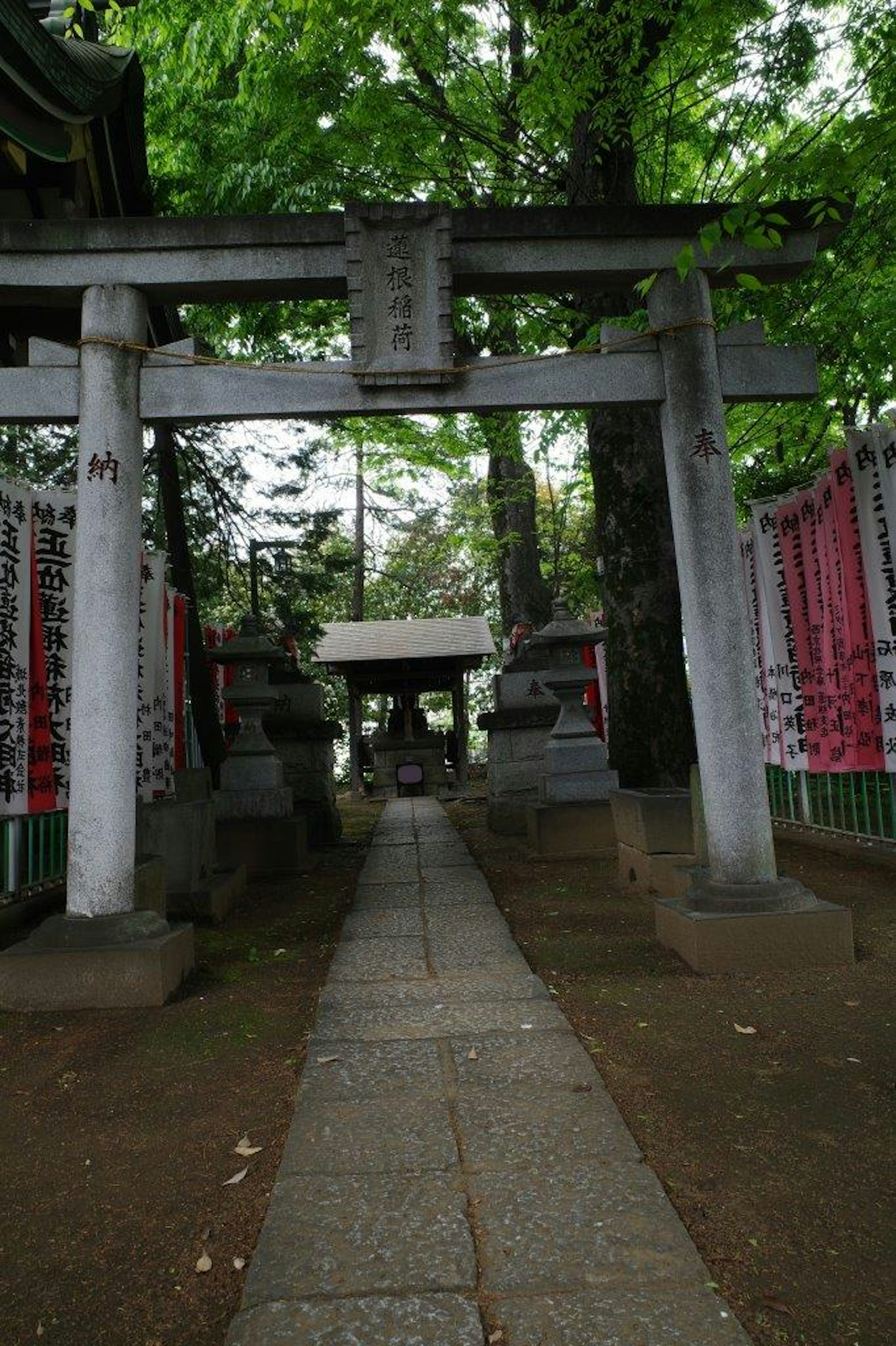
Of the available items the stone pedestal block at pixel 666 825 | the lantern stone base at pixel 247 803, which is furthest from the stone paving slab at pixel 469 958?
the lantern stone base at pixel 247 803

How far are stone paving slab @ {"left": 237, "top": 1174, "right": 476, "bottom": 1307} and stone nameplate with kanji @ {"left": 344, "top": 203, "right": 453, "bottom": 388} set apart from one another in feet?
13.4

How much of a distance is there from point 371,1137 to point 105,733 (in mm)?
2690

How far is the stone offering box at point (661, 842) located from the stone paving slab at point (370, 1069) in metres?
2.81

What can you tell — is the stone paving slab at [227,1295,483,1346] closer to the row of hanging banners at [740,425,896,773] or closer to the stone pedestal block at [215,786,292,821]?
the row of hanging banners at [740,425,896,773]

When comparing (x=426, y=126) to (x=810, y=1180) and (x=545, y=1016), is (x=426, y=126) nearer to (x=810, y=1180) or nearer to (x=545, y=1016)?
(x=545, y=1016)

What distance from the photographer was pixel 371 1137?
8.84 ft

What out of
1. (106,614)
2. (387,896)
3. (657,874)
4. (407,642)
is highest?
(407,642)

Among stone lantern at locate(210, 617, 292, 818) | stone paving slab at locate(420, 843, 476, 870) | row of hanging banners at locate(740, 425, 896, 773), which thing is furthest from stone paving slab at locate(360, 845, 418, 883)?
row of hanging banners at locate(740, 425, 896, 773)

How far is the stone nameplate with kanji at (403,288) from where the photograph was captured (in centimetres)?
488

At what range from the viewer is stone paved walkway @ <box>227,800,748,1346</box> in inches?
71.6

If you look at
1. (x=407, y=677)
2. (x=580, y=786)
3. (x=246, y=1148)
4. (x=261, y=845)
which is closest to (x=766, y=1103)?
(x=246, y=1148)

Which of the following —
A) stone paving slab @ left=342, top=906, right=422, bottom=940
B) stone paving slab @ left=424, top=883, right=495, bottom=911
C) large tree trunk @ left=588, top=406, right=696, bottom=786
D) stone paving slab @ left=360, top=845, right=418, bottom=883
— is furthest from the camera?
stone paving slab @ left=360, top=845, right=418, bottom=883

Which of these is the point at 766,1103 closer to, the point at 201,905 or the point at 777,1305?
the point at 777,1305

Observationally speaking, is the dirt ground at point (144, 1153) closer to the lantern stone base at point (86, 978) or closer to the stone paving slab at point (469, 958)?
the lantern stone base at point (86, 978)
